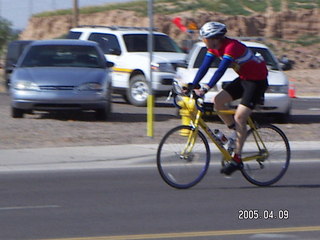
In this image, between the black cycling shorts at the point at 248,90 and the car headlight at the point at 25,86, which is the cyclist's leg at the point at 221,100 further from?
the car headlight at the point at 25,86

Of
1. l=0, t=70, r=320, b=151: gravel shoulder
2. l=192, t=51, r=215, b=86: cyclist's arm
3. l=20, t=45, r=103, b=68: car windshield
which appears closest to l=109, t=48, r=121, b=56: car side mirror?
l=0, t=70, r=320, b=151: gravel shoulder

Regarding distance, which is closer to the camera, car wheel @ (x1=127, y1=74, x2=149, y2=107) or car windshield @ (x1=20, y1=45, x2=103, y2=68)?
car windshield @ (x1=20, y1=45, x2=103, y2=68)

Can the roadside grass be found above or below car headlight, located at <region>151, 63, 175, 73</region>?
below

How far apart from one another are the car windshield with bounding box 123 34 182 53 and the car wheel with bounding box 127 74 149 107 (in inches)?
37.8

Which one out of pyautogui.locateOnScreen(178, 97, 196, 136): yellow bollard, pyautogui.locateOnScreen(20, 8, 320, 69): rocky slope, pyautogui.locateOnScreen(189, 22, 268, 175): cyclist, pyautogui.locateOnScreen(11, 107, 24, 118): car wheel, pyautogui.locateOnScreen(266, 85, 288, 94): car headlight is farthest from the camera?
pyautogui.locateOnScreen(20, 8, 320, 69): rocky slope

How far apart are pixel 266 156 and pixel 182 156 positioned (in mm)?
1062

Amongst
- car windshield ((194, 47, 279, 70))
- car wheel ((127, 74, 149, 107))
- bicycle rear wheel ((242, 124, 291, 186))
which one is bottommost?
car wheel ((127, 74, 149, 107))

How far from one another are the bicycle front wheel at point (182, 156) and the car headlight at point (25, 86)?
20.1ft

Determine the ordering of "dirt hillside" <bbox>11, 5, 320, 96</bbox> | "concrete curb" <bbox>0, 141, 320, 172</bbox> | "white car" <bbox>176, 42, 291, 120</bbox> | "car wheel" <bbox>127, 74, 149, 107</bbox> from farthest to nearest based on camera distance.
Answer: "dirt hillside" <bbox>11, 5, 320, 96</bbox>
"car wheel" <bbox>127, 74, 149, 107</bbox>
"white car" <bbox>176, 42, 291, 120</bbox>
"concrete curb" <bbox>0, 141, 320, 172</bbox>

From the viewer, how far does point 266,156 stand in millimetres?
9383

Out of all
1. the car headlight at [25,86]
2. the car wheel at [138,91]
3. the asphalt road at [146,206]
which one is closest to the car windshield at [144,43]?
the car wheel at [138,91]

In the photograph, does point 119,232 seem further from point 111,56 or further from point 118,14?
point 118,14

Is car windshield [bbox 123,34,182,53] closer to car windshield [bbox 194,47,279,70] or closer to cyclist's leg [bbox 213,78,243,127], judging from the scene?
car windshield [bbox 194,47,279,70]

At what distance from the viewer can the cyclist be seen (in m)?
8.65
